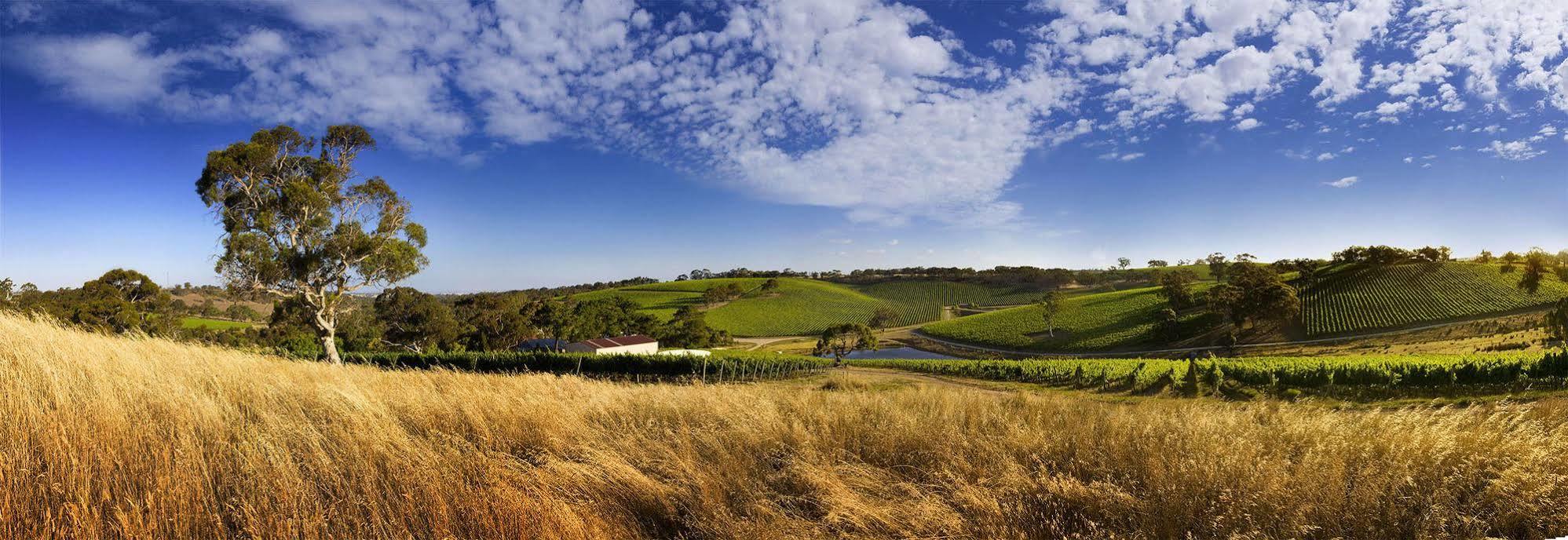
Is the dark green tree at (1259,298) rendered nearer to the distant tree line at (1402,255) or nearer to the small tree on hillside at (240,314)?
the distant tree line at (1402,255)

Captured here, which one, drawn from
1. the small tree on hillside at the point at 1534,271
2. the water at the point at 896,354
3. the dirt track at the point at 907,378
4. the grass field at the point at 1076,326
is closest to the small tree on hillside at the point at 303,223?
the dirt track at the point at 907,378

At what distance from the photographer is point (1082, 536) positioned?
11.1ft

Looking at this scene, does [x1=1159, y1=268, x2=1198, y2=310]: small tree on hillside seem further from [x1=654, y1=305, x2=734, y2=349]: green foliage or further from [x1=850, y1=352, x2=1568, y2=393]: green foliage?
[x1=654, y1=305, x2=734, y2=349]: green foliage

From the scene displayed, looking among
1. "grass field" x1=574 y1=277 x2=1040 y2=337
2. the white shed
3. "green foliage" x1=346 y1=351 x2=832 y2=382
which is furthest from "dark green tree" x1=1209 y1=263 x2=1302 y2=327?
the white shed

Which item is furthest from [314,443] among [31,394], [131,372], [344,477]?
[131,372]

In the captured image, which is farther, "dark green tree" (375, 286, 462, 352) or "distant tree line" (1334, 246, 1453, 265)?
"distant tree line" (1334, 246, 1453, 265)

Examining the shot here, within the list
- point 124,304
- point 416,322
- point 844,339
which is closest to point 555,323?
point 416,322

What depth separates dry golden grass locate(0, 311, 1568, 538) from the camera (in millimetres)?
3041

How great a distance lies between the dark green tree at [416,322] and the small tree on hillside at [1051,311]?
66306 mm

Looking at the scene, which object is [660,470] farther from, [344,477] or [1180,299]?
[1180,299]

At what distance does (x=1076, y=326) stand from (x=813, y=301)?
55.0m

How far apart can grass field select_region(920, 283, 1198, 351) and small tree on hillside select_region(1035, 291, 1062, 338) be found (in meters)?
0.60

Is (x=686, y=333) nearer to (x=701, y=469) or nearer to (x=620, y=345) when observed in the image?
(x=620, y=345)

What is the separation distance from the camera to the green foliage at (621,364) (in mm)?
34969
